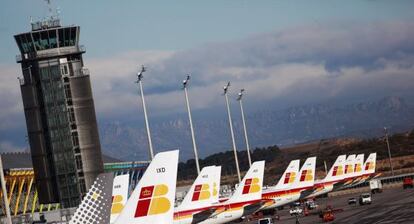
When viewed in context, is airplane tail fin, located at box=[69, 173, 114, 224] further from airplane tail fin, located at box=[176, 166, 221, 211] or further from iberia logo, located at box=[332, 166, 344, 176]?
iberia logo, located at box=[332, 166, 344, 176]

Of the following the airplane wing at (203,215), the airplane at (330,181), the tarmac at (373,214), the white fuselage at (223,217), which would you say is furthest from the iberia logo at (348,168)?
the airplane wing at (203,215)

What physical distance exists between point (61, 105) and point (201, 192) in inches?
2258

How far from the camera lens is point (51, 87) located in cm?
14975

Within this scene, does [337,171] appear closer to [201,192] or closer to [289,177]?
[289,177]

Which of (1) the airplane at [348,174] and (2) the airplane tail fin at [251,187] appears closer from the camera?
(2) the airplane tail fin at [251,187]

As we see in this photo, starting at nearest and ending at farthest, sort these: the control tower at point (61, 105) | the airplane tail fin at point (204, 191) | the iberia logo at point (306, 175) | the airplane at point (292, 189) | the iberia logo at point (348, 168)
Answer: the airplane tail fin at point (204, 191) → the airplane at point (292, 189) → the iberia logo at point (306, 175) → the control tower at point (61, 105) → the iberia logo at point (348, 168)

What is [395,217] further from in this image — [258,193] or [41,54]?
[41,54]

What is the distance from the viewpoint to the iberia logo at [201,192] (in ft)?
315

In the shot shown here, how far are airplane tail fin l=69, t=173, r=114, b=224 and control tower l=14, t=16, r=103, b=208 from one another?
9718cm

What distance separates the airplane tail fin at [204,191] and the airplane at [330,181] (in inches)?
1852

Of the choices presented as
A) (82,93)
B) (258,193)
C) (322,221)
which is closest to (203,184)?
(258,193)

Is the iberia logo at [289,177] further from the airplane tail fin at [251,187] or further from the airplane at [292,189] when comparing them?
the airplane tail fin at [251,187]

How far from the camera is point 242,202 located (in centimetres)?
10519

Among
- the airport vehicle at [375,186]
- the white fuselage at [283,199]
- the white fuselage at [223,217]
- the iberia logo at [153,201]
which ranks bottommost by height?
the airport vehicle at [375,186]
